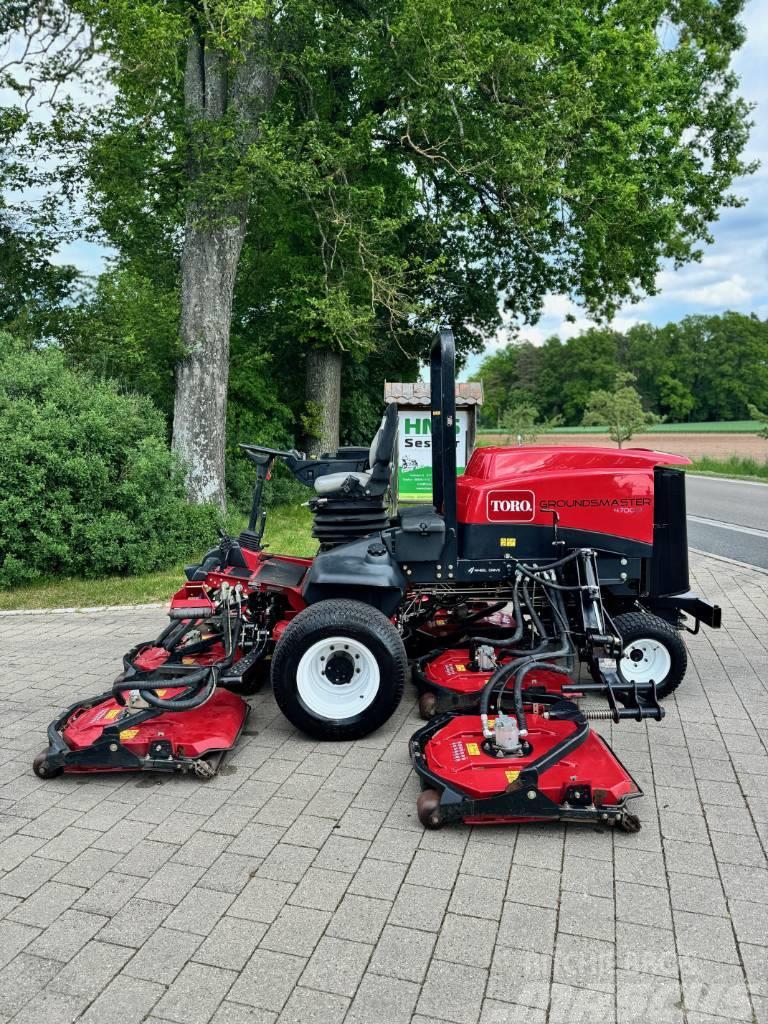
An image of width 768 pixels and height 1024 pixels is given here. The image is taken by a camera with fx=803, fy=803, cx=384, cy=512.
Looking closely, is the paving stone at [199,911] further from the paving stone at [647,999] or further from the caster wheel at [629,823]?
the caster wheel at [629,823]

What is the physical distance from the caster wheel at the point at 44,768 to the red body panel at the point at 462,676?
220 centimetres

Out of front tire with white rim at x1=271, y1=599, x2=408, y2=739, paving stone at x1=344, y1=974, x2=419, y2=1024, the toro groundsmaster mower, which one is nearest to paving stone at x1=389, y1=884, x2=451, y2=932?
paving stone at x1=344, y1=974, x2=419, y2=1024

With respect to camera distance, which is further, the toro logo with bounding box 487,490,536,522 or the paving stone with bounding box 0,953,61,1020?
the toro logo with bounding box 487,490,536,522

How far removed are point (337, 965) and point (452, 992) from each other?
0.40 meters

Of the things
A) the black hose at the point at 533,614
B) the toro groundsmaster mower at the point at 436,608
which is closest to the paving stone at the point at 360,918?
the toro groundsmaster mower at the point at 436,608

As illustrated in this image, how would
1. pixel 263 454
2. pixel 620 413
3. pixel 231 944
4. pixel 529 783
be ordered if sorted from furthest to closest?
pixel 620 413 → pixel 263 454 → pixel 529 783 → pixel 231 944

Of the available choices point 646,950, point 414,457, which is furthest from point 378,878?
point 414,457

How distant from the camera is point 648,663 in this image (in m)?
5.22

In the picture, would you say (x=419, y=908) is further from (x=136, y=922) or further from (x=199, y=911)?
(x=136, y=922)

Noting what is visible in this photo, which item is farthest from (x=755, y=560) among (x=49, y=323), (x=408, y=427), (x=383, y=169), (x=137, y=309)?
(x=49, y=323)

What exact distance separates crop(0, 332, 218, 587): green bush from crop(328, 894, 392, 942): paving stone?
21.2 ft

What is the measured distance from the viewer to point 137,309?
12.1m

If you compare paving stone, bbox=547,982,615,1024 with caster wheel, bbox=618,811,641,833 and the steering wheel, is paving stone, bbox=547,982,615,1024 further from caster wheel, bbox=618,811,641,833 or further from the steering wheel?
the steering wheel

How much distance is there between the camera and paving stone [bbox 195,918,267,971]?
9.05 feet
